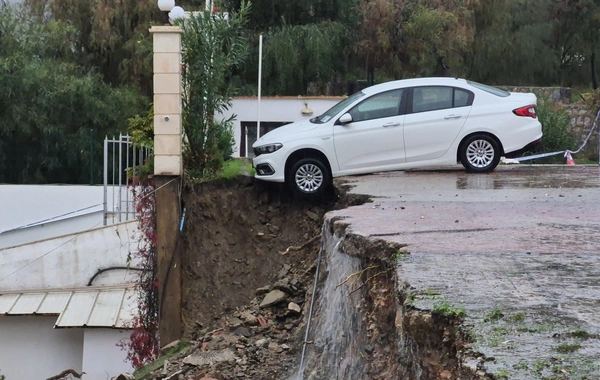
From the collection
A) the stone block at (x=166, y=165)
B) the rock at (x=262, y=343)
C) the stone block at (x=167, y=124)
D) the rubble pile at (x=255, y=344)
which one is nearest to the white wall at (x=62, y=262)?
the stone block at (x=166, y=165)

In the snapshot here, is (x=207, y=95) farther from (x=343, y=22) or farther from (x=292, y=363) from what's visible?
(x=343, y=22)

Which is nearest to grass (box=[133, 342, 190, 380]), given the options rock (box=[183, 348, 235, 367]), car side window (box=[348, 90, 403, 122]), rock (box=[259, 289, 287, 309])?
rock (box=[183, 348, 235, 367])

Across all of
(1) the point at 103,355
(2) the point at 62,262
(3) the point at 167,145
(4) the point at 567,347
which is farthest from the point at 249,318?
(2) the point at 62,262

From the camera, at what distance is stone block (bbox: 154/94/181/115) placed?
14141 millimetres

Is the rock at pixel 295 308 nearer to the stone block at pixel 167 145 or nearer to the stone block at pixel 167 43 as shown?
the stone block at pixel 167 145

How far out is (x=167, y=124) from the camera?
46.6ft

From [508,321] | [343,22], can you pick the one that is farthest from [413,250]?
[343,22]

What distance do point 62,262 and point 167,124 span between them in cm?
567

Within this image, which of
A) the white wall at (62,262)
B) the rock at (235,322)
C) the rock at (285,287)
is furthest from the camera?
A: the white wall at (62,262)

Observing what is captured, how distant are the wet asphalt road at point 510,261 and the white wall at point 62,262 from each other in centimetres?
747

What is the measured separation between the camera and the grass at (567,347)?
407 centimetres

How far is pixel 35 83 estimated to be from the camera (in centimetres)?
2588

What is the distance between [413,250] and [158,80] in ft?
27.6

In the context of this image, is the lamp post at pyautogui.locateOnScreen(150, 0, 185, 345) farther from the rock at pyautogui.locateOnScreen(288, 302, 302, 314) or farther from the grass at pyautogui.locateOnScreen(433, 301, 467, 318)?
the grass at pyautogui.locateOnScreen(433, 301, 467, 318)
